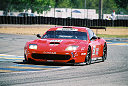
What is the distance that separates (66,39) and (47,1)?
72389 millimetres

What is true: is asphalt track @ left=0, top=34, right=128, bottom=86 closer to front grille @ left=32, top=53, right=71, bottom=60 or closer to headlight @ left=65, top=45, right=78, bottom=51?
front grille @ left=32, top=53, right=71, bottom=60

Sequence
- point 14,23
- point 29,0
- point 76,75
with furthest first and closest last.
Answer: point 29,0 → point 14,23 → point 76,75

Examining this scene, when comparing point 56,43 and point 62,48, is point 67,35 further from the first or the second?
point 62,48

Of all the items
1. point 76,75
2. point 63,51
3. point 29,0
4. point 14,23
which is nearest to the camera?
point 76,75

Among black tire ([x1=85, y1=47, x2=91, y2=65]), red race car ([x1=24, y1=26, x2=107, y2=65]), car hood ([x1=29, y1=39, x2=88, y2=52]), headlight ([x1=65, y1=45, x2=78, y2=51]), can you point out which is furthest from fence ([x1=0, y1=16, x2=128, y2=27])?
headlight ([x1=65, y1=45, x2=78, y2=51])

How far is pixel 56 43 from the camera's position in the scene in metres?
12.1

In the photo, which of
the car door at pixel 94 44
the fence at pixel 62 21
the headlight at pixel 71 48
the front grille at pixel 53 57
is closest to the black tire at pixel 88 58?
the car door at pixel 94 44

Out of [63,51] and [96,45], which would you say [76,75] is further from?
[96,45]

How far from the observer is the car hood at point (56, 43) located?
11.9m

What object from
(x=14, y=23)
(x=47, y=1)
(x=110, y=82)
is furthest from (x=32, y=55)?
(x=47, y=1)

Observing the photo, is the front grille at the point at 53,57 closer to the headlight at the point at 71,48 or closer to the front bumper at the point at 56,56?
the front bumper at the point at 56,56

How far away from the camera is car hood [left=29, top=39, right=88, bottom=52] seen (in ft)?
38.9

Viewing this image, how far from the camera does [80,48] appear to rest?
12055 millimetres

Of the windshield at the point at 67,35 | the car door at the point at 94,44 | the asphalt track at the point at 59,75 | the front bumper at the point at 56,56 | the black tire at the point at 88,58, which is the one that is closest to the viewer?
the asphalt track at the point at 59,75
